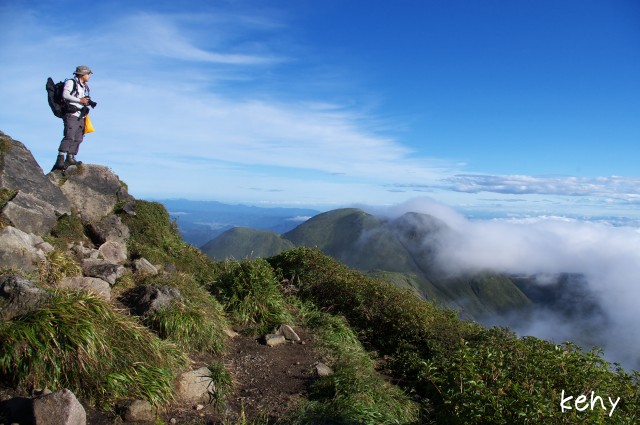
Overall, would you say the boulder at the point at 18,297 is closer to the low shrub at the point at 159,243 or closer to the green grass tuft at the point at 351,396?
the green grass tuft at the point at 351,396

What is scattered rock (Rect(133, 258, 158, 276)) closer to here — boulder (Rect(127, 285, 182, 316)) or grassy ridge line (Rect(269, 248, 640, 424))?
boulder (Rect(127, 285, 182, 316))

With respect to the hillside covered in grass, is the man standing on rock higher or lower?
higher

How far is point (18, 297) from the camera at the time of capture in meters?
6.62

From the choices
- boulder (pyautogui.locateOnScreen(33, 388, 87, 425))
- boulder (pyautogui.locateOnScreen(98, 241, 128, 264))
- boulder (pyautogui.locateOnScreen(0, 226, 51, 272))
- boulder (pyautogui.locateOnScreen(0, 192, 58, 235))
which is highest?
boulder (pyautogui.locateOnScreen(0, 192, 58, 235))

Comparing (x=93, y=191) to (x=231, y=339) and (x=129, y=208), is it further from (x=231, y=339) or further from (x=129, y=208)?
(x=231, y=339)

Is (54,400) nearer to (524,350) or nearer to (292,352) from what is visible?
(292,352)

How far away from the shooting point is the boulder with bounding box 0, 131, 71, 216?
11.9 m

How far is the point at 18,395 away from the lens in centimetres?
569

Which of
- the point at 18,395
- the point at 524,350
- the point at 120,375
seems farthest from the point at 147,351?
the point at 524,350

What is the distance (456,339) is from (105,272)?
827cm

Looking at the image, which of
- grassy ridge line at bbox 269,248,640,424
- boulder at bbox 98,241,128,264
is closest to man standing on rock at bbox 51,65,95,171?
boulder at bbox 98,241,128,264

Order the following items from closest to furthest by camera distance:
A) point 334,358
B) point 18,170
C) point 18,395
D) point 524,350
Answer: point 18,395, point 524,350, point 334,358, point 18,170

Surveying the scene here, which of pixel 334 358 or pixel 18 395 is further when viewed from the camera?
pixel 334 358

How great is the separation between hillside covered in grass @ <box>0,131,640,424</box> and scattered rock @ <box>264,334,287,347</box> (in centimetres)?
26
